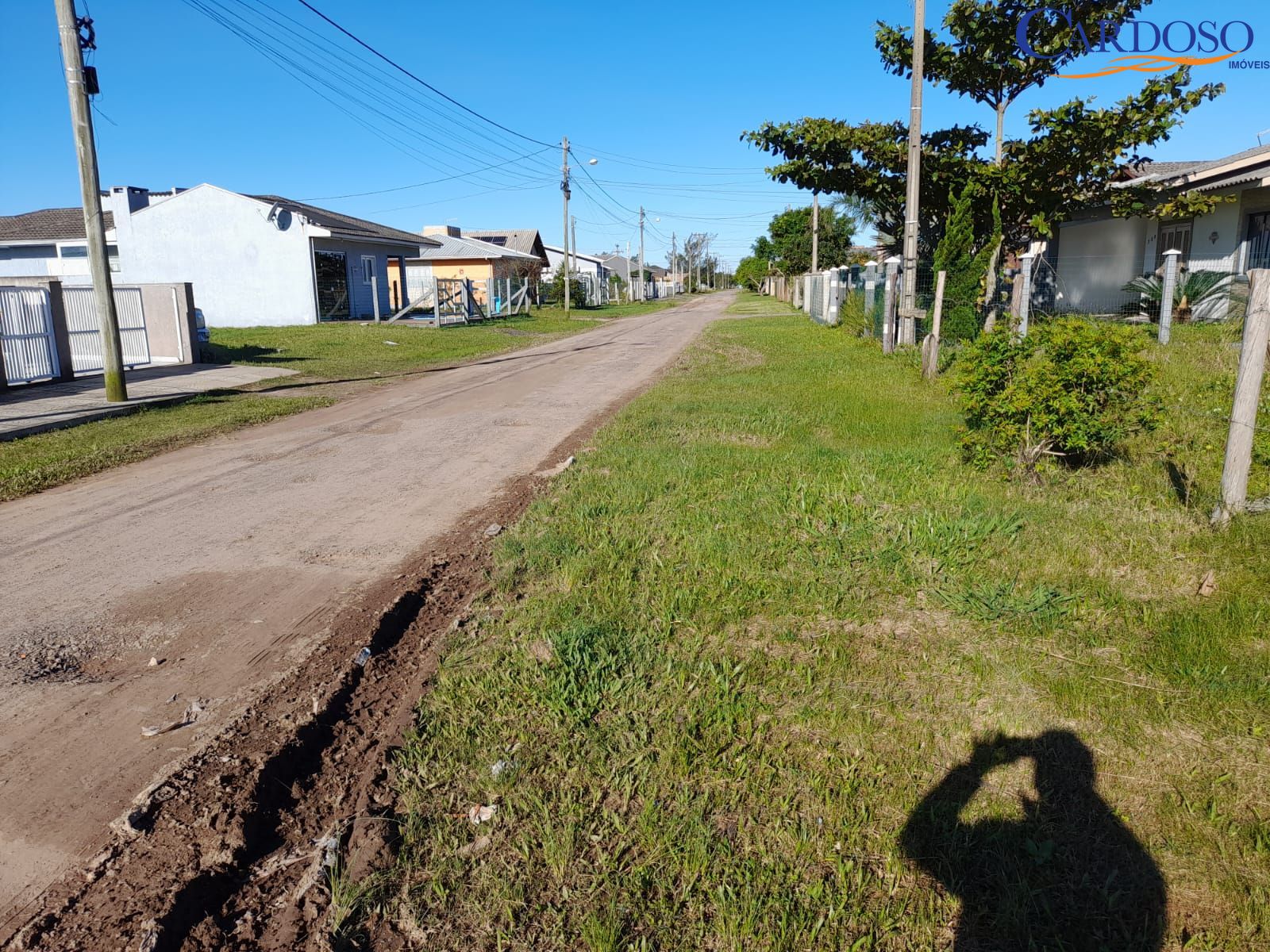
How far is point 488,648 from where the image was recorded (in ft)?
13.5

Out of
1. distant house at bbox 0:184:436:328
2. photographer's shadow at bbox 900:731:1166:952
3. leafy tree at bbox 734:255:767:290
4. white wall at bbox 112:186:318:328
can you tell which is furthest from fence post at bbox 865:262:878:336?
leafy tree at bbox 734:255:767:290

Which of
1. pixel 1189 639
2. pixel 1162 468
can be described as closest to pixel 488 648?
pixel 1189 639

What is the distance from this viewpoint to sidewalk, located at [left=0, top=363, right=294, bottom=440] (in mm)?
10906

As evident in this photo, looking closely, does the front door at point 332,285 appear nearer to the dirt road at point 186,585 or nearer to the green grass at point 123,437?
the green grass at point 123,437

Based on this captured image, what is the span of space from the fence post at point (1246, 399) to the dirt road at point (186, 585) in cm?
509

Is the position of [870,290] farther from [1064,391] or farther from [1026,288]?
[1064,391]

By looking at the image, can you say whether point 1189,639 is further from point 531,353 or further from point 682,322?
point 682,322

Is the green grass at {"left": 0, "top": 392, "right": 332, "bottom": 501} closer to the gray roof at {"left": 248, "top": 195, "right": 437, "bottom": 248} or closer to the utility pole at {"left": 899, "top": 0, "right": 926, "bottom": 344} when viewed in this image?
the utility pole at {"left": 899, "top": 0, "right": 926, "bottom": 344}

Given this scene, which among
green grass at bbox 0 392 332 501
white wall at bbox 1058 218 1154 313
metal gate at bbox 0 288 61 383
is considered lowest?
green grass at bbox 0 392 332 501

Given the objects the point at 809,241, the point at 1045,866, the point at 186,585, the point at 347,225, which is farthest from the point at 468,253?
the point at 1045,866

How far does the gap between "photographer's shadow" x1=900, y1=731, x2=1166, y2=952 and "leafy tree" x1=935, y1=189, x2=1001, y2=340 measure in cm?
1481

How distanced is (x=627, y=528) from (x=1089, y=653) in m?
2.85

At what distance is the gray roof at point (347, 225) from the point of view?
29672 mm

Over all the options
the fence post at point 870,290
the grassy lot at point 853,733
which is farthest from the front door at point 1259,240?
the grassy lot at point 853,733
